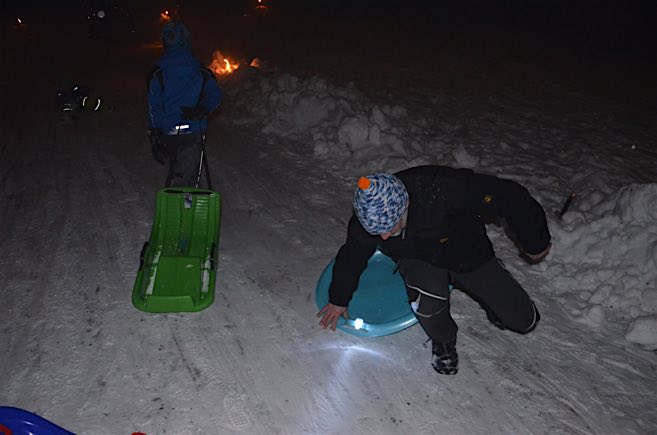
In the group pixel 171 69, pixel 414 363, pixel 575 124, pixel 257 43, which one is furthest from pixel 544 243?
pixel 257 43

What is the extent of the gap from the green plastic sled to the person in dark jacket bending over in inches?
42.9

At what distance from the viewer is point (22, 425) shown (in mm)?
2451

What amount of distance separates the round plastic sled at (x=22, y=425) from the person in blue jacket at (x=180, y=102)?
9.60 ft

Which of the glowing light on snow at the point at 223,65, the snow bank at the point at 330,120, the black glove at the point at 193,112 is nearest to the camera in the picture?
the black glove at the point at 193,112

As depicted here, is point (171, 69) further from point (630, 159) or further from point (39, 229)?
point (630, 159)

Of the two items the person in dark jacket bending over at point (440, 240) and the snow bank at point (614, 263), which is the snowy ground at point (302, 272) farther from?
the person in dark jacket bending over at point (440, 240)

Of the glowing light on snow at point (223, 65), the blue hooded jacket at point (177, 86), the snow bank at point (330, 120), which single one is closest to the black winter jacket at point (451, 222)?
the blue hooded jacket at point (177, 86)

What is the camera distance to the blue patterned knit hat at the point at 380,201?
8.56 feet

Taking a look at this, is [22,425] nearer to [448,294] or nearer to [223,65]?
[448,294]

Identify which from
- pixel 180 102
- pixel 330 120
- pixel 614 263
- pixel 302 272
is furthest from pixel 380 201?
pixel 330 120

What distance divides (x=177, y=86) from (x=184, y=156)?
0.71 metres

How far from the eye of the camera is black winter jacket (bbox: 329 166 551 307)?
2.85 meters

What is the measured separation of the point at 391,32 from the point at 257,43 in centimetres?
520

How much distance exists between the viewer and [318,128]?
729 centimetres
